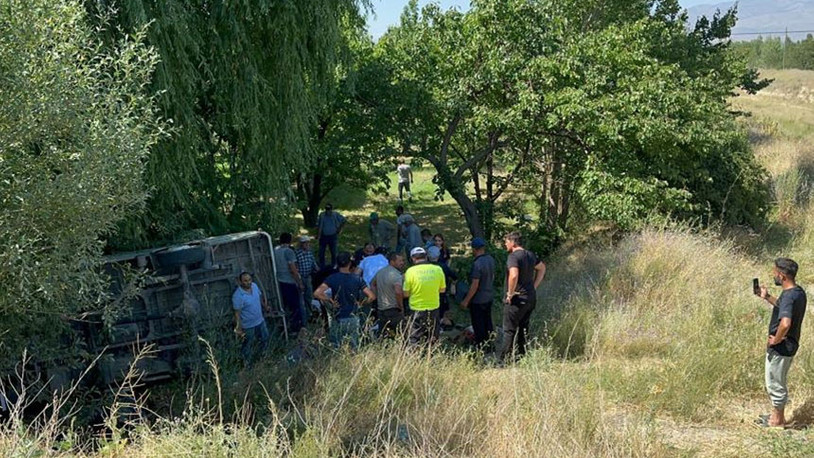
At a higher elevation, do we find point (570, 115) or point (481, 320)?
point (570, 115)

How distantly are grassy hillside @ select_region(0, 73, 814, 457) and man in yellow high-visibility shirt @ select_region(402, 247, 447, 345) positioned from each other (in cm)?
68

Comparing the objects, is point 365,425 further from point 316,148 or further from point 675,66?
point 675,66

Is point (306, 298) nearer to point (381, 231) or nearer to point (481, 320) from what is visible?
point (481, 320)

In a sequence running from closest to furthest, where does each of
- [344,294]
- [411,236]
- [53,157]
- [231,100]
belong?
1. [53,157]
2. [344,294]
3. [231,100]
4. [411,236]

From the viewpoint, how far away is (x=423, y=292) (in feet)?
23.8

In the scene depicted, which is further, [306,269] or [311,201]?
[311,201]

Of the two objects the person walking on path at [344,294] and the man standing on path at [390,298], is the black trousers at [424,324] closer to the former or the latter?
the man standing on path at [390,298]

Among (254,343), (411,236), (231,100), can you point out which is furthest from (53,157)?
(411,236)

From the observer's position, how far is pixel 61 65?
14.3ft

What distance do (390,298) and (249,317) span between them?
1616 millimetres

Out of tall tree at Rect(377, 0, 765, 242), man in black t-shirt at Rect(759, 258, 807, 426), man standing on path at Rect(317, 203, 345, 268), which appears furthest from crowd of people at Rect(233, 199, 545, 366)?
tall tree at Rect(377, 0, 765, 242)

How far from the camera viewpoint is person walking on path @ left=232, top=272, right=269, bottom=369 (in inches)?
275

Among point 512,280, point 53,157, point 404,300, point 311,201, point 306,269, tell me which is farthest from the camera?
point 311,201

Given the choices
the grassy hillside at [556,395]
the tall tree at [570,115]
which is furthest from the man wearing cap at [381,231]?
the grassy hillside at [556,395]
